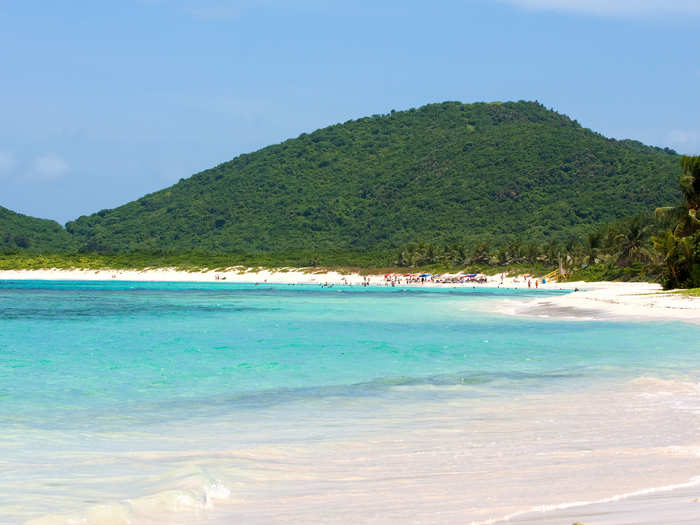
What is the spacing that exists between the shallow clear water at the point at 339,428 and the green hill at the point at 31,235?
155344mm

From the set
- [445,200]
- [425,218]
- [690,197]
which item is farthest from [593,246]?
[445,200]

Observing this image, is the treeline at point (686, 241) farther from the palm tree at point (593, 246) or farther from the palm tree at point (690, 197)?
the palm tree at point (593, 246)

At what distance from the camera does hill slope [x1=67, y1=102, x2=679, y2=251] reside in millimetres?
148625

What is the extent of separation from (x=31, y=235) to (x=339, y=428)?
187 meters

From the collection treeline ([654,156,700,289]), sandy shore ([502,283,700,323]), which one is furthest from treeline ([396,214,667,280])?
sandy shore ([502,283,700,323])

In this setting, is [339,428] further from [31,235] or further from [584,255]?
[31,235]

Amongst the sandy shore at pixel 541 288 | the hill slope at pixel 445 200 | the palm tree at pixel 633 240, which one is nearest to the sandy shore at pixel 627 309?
the sandy shore at pixel 541 288

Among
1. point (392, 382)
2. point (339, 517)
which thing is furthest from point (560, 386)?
point (339, 517)

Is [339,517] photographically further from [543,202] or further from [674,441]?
[543,202]

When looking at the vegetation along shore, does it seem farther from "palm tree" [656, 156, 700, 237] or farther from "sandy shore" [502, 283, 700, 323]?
"sandy shore" [502, 283, 700, 323]

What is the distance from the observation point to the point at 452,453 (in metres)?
8.16

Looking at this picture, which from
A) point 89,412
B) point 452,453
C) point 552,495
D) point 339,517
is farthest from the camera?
point 89,412

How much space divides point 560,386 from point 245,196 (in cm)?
18629

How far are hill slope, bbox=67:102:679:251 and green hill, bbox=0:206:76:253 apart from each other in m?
5.91
